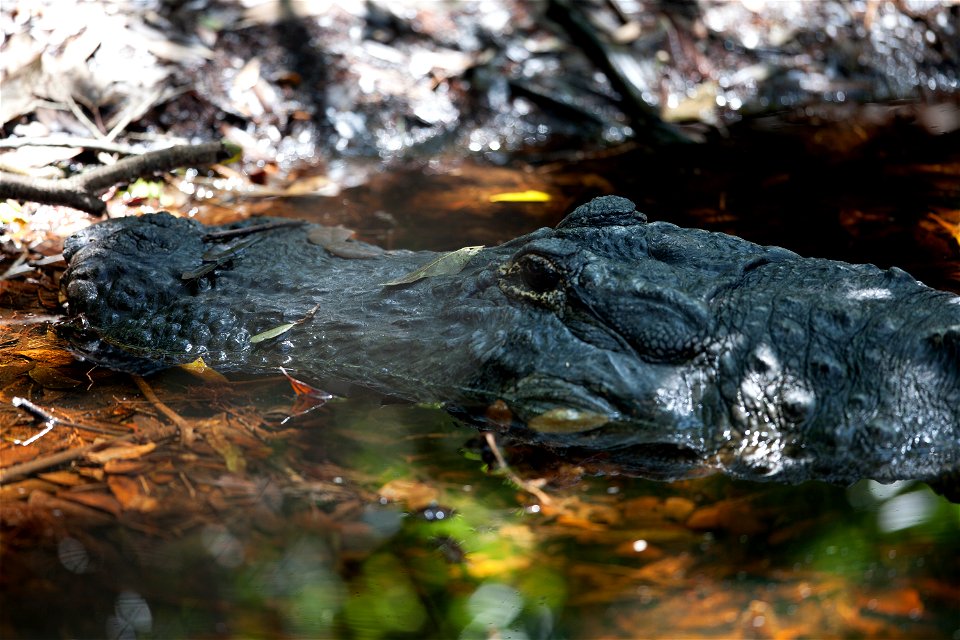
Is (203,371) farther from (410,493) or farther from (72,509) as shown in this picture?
(410,493)

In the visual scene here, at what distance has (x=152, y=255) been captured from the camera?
13.6ft

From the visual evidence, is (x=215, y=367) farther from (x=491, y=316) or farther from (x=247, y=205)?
(x=247, y=205)

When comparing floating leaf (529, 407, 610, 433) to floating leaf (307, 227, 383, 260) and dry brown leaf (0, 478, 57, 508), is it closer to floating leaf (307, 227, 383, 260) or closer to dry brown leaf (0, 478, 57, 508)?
floating leaf (307, 227, 383, 260)

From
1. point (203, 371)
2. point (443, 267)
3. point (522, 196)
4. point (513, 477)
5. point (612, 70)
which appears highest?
point (443, 267)

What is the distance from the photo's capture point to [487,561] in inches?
111

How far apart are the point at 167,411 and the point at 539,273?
4.86 ft

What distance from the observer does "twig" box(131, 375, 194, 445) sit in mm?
3453

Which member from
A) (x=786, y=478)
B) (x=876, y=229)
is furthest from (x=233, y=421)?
(x=876, y=229)

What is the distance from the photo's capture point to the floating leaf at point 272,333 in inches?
152

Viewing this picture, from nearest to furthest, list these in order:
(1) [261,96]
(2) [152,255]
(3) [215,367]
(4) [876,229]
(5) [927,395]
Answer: (5) [927,395]
(3) [215,367]
(2) [152,255]
(4) [876,229]
(1) [261,96]

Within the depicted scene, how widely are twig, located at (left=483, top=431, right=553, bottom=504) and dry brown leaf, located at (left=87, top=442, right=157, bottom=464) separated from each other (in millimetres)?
1180

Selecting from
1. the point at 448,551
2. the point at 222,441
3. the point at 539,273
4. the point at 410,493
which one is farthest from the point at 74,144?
the point at 448,551

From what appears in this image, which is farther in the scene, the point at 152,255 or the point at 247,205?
the point at 247,205

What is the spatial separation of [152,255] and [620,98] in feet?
14.5
